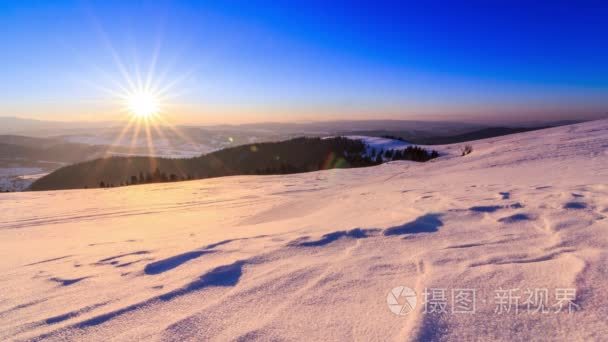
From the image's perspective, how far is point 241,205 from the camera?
4.95 meters

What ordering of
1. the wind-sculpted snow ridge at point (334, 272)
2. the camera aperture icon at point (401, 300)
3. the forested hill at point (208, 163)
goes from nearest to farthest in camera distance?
the wind-sculpted snow ridge at point (334, 272) < the camera aperture icon at point (401, 300) < the forested hill at point (208, 163)

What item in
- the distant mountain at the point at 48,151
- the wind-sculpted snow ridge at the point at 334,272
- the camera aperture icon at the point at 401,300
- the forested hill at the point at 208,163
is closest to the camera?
the wind-sculpted snow ridge at the point at 334,272

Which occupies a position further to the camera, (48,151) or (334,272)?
(48,151)

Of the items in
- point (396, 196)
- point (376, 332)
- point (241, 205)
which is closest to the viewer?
point (376, 332)

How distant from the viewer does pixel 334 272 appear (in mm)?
1895

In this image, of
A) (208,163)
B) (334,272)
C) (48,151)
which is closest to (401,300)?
(334,272)

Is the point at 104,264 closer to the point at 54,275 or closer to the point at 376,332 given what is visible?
the point at 54,275

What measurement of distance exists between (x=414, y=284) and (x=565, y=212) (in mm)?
1998

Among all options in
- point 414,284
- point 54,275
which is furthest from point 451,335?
point 54,275

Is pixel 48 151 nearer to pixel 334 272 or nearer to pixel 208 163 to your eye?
pixel 208 163

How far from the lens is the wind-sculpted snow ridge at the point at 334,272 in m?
1.36

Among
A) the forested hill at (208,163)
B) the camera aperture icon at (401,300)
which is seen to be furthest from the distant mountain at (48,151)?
the camera aperture icon at (401,300)

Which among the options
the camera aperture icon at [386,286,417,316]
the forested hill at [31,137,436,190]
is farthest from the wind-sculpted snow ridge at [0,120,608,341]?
the forested hill at [31,137,436,190]

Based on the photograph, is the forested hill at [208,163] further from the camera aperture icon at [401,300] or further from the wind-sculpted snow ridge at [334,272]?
the camera aperture icon at [401,300]
